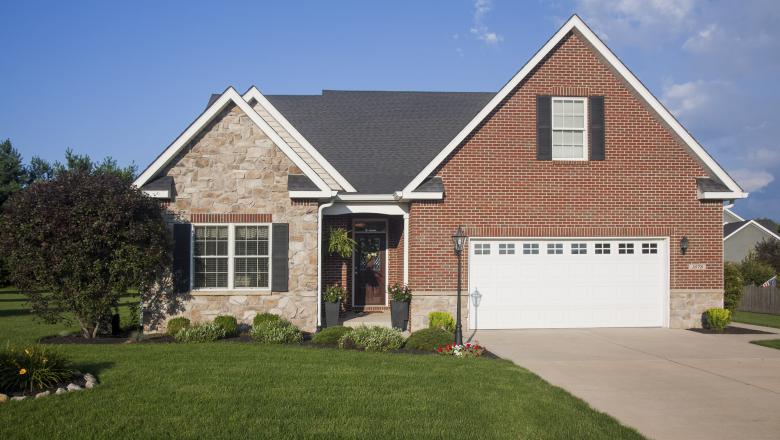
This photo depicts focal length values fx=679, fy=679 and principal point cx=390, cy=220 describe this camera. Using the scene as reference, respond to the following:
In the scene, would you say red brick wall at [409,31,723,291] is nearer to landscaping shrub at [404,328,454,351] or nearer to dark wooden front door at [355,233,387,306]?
landscaping shrub at [404,328,454,351]

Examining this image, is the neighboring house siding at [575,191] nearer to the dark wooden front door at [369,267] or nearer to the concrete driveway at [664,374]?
the concrete driveway at [664,374]

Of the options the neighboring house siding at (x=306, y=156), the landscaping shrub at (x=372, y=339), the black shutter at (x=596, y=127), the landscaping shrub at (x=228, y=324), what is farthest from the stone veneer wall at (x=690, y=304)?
the landscaping shrub at (x=228, y=324)

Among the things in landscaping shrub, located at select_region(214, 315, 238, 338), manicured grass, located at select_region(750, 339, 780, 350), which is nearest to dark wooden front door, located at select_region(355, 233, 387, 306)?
landscaping shrub, located at select_region(214, 315, 238, 338)

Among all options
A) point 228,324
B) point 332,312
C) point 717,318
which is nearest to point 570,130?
point 717,318

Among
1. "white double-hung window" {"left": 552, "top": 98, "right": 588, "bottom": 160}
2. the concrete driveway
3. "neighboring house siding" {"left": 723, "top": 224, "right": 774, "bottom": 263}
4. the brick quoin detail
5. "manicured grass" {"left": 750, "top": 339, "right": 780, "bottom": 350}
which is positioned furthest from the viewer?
"neighboring house siding" {"left": 723, "top": 224, "right": 774, "bottom": 263}

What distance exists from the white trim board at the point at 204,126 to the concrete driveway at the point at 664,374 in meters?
5.37

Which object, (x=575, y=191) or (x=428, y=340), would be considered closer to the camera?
(x=428, y=340)

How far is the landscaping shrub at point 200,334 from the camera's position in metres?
13.3

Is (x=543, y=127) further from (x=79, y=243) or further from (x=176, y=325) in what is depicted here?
(x=79, y=243)

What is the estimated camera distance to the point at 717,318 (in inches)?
627

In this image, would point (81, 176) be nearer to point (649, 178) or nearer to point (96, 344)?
point (96, 344)

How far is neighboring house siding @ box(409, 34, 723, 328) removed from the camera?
1572 centimetres

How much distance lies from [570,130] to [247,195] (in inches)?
303

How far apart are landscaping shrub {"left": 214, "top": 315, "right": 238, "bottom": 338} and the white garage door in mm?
5399
